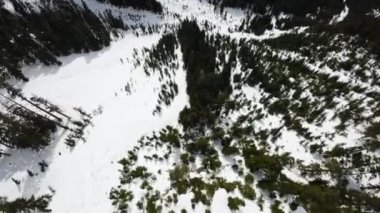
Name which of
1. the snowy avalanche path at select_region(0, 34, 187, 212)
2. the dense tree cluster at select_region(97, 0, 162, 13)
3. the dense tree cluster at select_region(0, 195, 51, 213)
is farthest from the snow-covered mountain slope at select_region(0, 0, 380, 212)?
the dense tree cluster at select_region(97, 0, 162, 13)

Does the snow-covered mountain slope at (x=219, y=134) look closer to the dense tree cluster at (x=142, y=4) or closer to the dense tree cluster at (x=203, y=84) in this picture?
the dense tree cluster at (x=203, y=84)

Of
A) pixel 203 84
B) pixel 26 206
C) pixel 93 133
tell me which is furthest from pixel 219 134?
pixel 26 206

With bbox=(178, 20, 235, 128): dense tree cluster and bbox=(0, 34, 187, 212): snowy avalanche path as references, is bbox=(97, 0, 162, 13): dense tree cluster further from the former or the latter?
bbox=(178, 20, 235, 128): dense tree cluster

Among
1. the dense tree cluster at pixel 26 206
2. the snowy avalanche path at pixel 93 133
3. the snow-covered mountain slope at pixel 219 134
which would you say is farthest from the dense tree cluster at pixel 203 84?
the dense tree cluster at pixel 26 206

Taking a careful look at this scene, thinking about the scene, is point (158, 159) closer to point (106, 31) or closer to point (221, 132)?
point (221, 132)

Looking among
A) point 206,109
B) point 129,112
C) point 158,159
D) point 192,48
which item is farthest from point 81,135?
point 192,48
